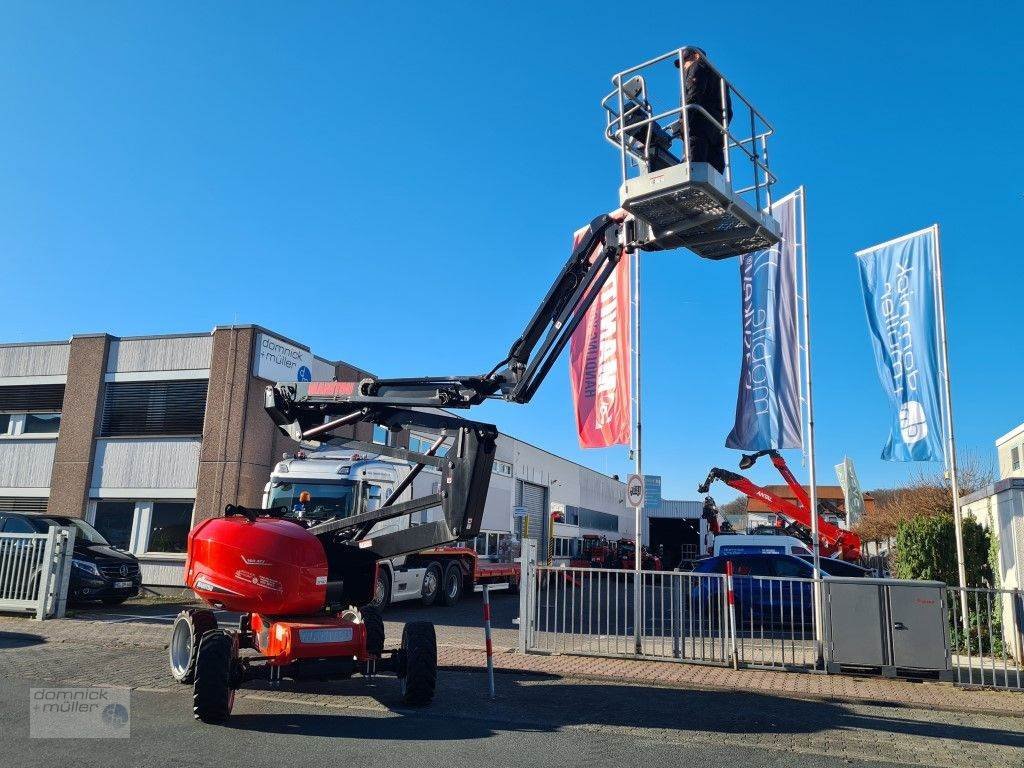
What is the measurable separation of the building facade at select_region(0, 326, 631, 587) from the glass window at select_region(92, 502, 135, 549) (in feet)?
Answer: 0.10

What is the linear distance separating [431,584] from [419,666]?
11129 millimetres

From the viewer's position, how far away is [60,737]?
6.62m

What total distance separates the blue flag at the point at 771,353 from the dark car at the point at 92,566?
12.6 m

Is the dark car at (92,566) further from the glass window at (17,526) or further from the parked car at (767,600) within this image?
the parked car at (767,600)

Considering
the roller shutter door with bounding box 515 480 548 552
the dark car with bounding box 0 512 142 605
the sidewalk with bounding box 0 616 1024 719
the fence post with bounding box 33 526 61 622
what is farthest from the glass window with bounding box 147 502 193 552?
the roller shutter door with bounding box 515 480 548 552

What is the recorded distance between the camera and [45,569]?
1451cm

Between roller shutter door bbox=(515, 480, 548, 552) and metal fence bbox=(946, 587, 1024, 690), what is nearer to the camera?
metal fence bbox=(946, 587, 1024, 690)

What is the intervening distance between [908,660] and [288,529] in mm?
7668

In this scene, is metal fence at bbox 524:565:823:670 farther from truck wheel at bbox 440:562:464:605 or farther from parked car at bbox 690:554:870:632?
truck wheel at bbox 440:562:464:605

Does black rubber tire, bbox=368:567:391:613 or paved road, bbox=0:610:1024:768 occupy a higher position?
black rubber tire, bbox=368:567:391:613

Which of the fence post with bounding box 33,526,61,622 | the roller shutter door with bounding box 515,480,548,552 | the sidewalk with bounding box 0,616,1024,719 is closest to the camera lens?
the sidewalk with bounding box 0,616,1024,719

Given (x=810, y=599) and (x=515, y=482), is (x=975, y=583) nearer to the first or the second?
(x=810, y=599)

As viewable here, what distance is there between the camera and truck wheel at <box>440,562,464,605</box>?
19.3 metres

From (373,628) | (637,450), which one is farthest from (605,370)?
(373,628)
